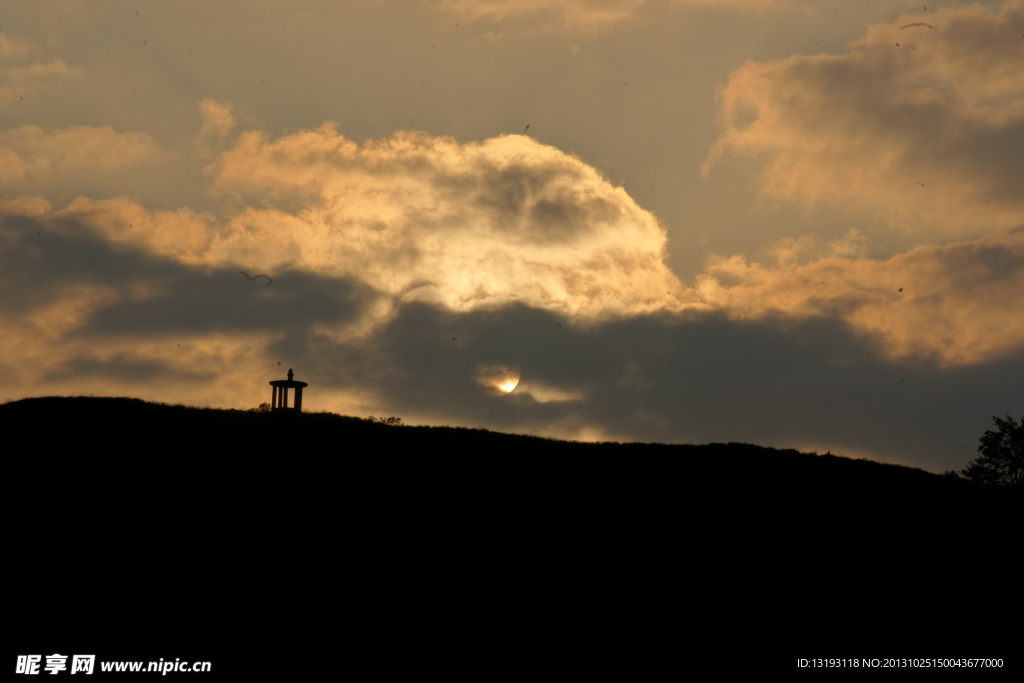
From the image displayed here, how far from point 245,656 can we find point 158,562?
6239 mm

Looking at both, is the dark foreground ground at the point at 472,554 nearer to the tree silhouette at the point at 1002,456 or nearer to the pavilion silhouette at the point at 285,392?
the pavilion silhouette at the point at 285,392

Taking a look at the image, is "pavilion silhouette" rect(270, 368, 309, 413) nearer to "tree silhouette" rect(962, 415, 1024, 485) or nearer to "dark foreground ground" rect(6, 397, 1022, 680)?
"dark foreground ground" rect(6, 397, 1022, 680)

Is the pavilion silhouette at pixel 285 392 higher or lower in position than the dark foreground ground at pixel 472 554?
higher

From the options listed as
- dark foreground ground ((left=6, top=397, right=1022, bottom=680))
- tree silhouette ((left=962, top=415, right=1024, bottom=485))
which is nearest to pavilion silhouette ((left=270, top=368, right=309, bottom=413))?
dark foreground ground ((left=6, top=397, right=1022, bottom=680))

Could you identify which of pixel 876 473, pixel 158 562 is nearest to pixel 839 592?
pixel 876 473

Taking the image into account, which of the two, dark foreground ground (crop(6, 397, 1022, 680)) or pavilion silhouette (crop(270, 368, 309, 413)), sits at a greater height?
pavilion silhouette (crop(270, 368, 309, 413))

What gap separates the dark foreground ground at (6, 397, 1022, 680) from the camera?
21.8 meters

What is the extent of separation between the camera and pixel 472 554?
26.5 meters

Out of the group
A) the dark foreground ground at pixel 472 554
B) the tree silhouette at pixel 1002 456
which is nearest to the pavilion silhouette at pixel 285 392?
the dark foreground ground at pixel 472 554

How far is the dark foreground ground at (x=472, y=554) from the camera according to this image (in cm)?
2178

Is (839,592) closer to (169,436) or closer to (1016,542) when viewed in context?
(1016,542)

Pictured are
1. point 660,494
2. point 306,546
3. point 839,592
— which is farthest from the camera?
point 660,494

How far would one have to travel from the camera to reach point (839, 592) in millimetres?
23375

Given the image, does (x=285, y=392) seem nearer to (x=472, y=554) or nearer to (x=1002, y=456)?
(x=472, y=554)
